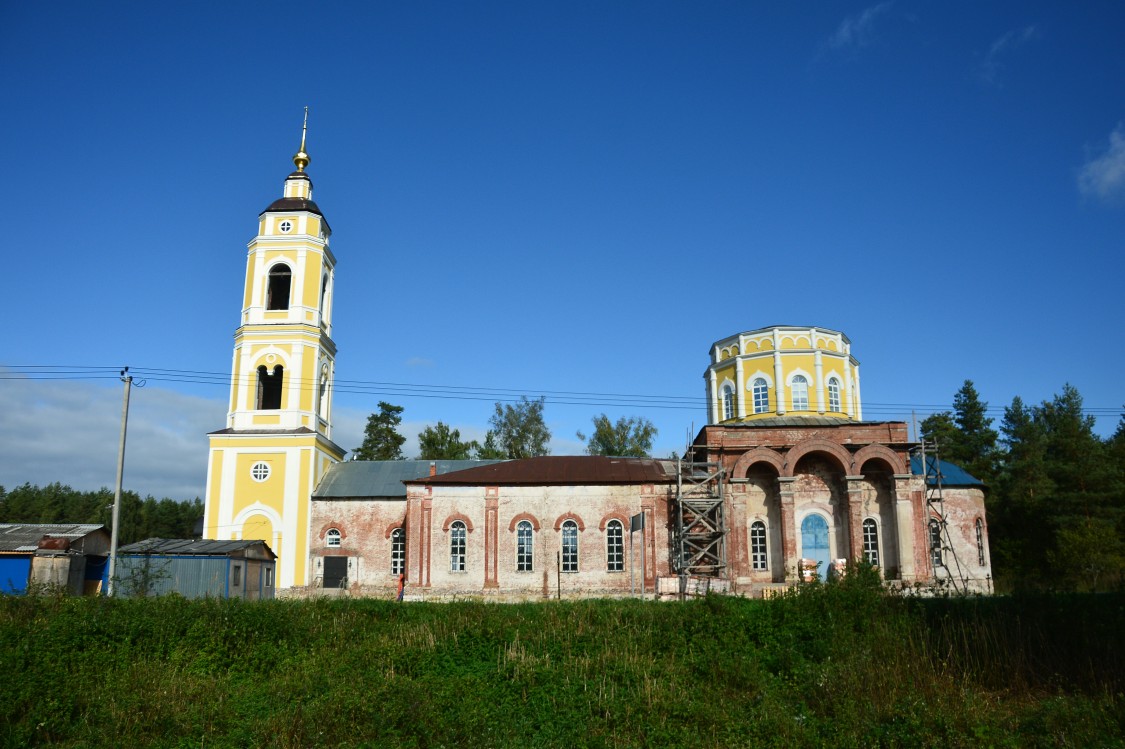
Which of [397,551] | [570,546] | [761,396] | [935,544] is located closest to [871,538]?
[935,544]

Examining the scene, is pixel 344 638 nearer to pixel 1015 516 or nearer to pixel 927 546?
pixel 927 546

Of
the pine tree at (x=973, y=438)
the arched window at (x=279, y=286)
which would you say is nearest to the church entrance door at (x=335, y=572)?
the arched window at (x=279, y=286)

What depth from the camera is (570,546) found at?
105 feet

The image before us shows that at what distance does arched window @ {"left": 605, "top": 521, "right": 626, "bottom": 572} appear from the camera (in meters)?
31.8

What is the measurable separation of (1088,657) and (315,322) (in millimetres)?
31668

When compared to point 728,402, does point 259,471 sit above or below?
below

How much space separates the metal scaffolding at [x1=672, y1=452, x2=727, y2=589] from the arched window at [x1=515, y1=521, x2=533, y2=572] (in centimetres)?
551

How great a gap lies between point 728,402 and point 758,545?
27.3ft

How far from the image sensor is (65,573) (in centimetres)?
2720

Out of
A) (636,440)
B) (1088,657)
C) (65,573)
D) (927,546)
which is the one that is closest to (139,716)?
(1088,657)

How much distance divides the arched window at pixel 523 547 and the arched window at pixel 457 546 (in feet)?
6.89

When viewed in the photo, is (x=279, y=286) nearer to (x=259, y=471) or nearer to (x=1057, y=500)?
(x=259, y=471)

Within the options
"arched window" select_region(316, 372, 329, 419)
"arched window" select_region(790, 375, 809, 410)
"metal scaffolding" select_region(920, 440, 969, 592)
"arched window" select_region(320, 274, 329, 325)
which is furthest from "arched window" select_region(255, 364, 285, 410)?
"metal scaffolding" select_region(920, 440, 969, 592)

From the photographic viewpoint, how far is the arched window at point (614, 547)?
31.8 meters
